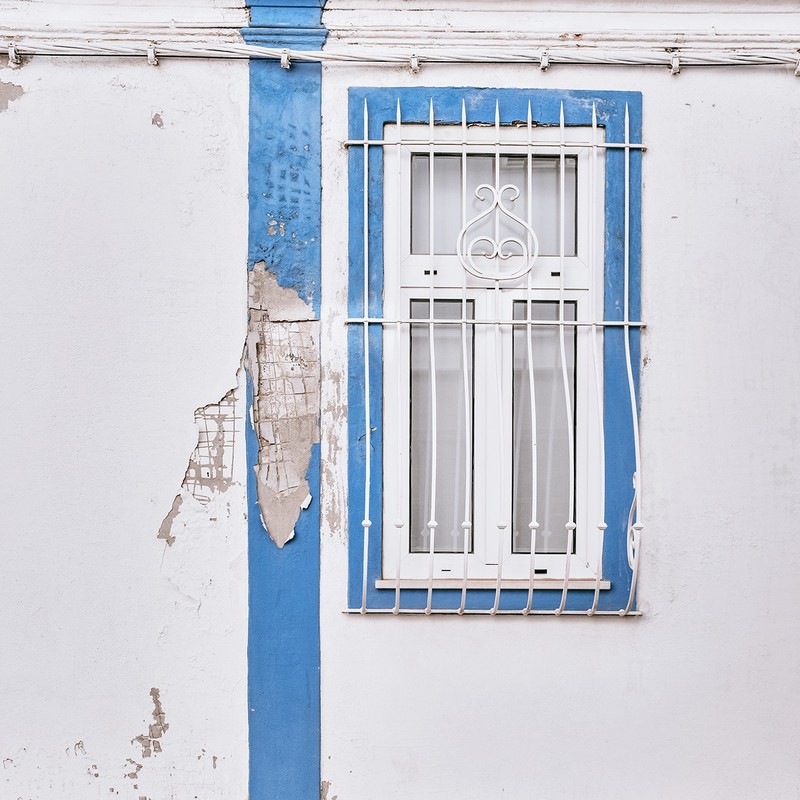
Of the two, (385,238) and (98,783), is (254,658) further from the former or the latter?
(385,238)

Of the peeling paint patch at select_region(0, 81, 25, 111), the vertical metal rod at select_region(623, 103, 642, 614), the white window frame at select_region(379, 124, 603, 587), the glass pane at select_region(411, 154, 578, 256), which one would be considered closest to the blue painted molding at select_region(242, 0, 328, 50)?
the white window frame at select_region(379, 124, 603, 587)

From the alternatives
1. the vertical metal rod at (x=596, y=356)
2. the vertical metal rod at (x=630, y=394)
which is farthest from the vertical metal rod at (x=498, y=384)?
the vertical metal rod at (x=630, y=394)

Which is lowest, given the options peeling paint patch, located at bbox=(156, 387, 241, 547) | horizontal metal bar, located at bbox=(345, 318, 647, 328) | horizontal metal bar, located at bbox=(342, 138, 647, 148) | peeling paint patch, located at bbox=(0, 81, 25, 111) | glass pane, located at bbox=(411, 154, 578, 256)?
peeling paint patch, located at bbox=(156, 387, 241, 547)

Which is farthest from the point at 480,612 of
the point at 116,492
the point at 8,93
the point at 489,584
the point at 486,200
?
the point at 8,93

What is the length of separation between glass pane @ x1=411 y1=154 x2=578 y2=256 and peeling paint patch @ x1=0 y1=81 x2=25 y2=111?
127cm

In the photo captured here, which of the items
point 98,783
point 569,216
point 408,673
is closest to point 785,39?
point 569,216

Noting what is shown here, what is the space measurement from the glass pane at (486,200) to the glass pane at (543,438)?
10.1 inches

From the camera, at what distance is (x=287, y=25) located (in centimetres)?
240

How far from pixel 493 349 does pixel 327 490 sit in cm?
70

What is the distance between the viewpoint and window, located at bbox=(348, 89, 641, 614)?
239 cm

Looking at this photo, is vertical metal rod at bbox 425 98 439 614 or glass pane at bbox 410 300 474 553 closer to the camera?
vertical metal rod at bbox 425 98 439 614

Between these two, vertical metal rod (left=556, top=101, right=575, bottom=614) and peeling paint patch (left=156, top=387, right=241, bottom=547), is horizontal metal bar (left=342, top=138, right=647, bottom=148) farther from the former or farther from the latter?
peeling paint patch (left=156, top=387, right=241, bottom=547)

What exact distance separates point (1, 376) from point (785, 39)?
2723 mm

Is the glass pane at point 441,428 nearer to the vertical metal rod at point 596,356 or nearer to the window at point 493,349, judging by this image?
the window at point 493,349
